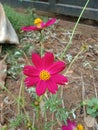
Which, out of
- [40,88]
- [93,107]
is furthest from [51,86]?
[93,107]

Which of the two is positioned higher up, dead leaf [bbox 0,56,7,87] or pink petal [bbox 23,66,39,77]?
pink petal [bbox 23,66,39,77]

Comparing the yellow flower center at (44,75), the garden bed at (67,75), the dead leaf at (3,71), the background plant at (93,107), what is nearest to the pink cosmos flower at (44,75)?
the yellow flower center at (44,75)

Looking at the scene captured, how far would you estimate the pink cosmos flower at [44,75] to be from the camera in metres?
1.26

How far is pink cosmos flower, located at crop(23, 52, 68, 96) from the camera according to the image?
1.26 m

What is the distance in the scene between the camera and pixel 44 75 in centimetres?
129

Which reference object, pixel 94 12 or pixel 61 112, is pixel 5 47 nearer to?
pixel 94 12

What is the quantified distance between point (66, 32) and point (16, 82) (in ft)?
2.62

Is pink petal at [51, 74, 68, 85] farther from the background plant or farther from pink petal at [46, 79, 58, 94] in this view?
the background plant

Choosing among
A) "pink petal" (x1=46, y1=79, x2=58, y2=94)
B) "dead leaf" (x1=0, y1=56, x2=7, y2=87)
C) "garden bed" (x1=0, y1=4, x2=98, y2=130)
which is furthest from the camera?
"dead leaf" (x1=0, y1=56, x2=7, y2=87)

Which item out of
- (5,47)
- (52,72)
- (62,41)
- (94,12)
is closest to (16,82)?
(5,47)

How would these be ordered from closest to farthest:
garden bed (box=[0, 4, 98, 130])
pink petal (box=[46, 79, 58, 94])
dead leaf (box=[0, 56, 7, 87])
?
pink petal (box=[46, 79, 58, 94]) < garden bed (box=[0, 4, 98, 130]) < dead leaf (box=[0, 56, 7, 87])

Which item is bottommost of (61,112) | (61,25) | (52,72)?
(61,25)

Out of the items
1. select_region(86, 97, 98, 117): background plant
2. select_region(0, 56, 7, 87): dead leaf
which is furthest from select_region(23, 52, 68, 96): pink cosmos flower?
select_region(0, 56, 7, 87): dead leaf

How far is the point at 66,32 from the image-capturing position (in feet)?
9.18
